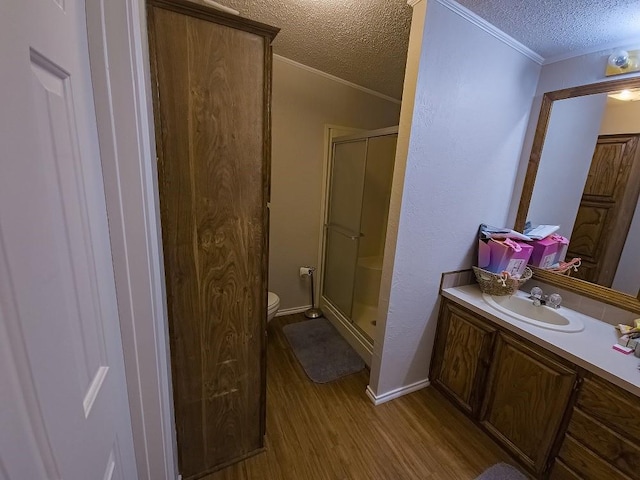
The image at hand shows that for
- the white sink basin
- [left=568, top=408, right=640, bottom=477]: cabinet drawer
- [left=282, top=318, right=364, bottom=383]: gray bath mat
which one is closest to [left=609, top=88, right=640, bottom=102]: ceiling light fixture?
the white sink basin

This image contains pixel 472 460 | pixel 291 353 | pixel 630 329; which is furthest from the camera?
pixel 291 353

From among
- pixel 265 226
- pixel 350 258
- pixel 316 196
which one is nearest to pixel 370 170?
pixel 316 196

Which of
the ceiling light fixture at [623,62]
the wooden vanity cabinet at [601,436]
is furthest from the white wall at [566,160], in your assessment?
the wooden vanity cabinet at [601,436]

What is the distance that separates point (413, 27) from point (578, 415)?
6.66ft

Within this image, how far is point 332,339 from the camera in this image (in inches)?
97.3

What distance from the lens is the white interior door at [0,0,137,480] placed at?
0.32 meters

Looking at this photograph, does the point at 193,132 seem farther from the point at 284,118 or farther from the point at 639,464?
the point at 639,464

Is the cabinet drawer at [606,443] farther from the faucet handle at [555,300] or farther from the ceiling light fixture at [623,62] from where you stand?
the ceiling light fixture at [623,62]

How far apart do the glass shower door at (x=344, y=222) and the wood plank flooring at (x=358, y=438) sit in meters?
0.86

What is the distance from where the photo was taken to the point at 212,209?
1.06 metres

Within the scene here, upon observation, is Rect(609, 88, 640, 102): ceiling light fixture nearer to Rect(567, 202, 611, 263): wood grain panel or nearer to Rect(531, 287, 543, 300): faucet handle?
Rect(567, 202, 611, 263): wood grain panel

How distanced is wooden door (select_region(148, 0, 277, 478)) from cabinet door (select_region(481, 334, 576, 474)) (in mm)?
1350

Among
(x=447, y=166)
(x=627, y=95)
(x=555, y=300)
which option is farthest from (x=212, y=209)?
(x=627, y=95)

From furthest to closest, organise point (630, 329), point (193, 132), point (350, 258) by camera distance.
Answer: point (350, 258) → point (630, 329) → point (193, 132)
